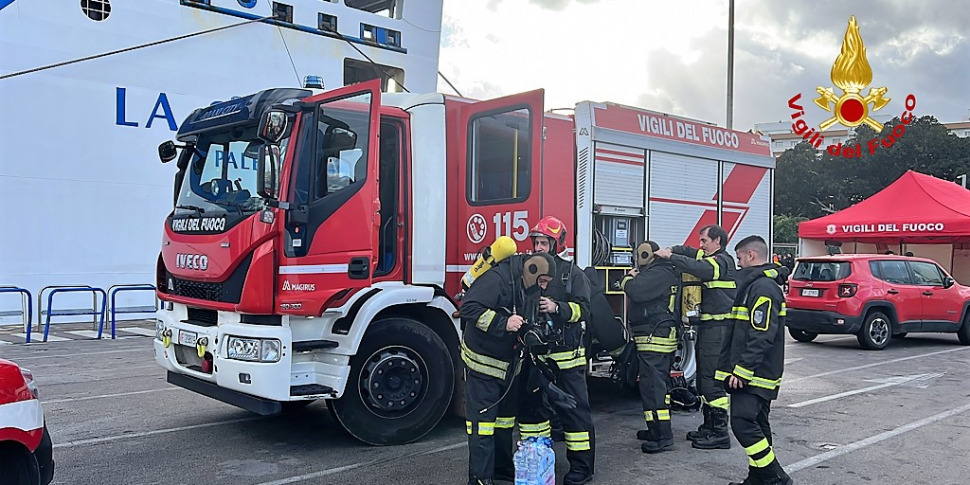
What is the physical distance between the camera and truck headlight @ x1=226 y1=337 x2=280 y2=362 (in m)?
5.05

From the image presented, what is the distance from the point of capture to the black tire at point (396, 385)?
17.9 ft

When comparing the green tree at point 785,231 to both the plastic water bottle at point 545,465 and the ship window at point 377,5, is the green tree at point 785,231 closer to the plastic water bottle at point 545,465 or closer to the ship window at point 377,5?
the ship window at point 377,5

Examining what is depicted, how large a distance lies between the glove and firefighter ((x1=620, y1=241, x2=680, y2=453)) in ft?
3.83

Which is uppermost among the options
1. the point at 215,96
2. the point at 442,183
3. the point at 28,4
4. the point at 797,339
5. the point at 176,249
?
the point at 28,4

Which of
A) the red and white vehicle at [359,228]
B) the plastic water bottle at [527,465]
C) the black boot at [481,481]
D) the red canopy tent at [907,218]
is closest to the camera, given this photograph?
the plastic water bottle at [527,465]

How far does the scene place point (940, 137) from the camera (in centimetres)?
4122

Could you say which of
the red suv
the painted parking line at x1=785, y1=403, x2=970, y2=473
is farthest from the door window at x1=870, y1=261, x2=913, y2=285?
the painted parking line at x1=785, y1=403, x2=970, y2=473

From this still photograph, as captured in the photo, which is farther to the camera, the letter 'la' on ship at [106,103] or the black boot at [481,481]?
the letter 'la' on ship at [106,103]

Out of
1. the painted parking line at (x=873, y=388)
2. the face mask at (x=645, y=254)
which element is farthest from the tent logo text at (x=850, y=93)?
the face mask at (x=645, y=254)

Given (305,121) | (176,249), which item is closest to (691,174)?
(305,121)

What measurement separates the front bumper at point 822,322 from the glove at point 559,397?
8155 millimetres

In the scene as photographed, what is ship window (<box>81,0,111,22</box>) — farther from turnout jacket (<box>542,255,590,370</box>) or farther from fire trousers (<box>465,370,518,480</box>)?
fire trousers (<box>465,370,518,480</box>)

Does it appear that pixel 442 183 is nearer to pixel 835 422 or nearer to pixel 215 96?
pixel 835 422

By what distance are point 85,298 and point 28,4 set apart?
5.45 m
